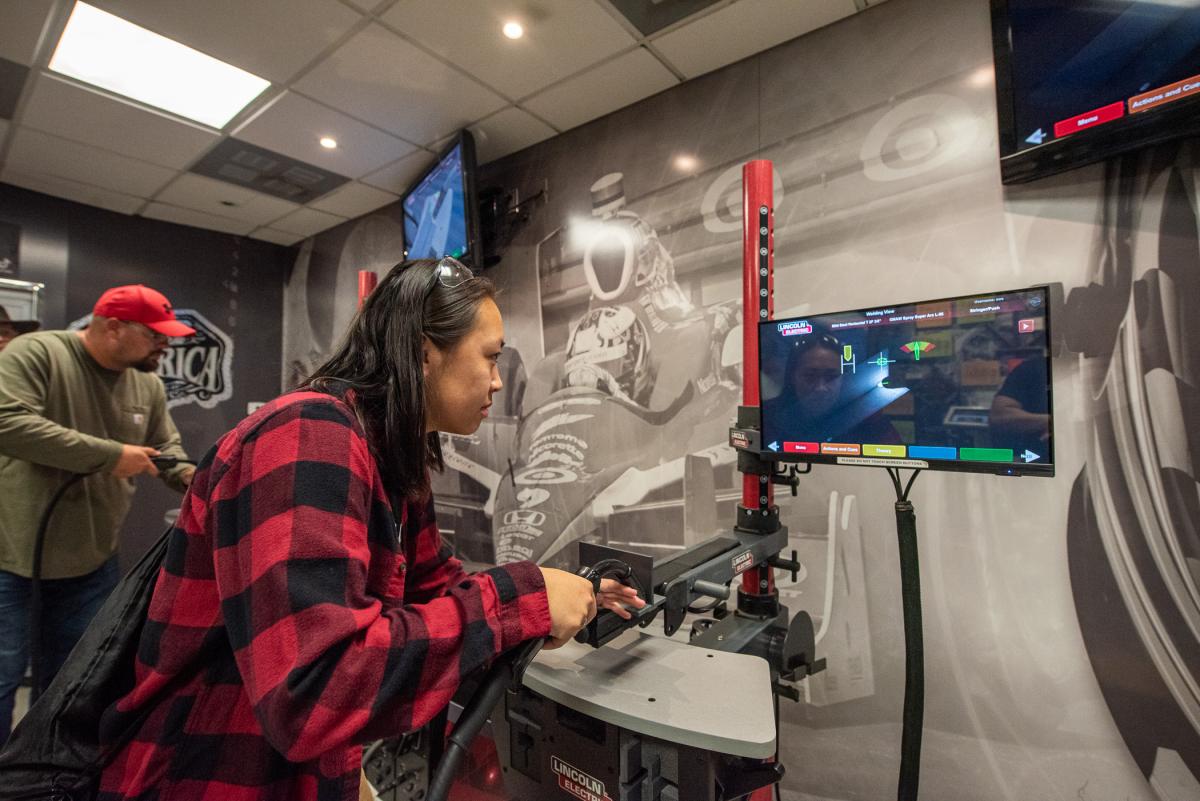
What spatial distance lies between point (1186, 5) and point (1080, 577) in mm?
1468

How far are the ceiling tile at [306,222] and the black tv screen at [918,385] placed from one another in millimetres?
3650

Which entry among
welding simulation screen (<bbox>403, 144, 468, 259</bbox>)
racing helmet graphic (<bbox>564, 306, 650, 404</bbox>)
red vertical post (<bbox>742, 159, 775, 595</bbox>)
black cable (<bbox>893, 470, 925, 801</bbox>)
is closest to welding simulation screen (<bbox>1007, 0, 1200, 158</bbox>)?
red vertical post (<bbox>742, 159, 775, 595</bbox>)

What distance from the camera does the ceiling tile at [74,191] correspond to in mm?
3271

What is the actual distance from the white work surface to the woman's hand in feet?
0.34

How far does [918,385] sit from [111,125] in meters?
3.72

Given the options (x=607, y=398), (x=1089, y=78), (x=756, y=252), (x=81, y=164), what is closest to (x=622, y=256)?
(x=607, y=398)

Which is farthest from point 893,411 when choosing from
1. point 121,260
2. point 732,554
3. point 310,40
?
point 121,260

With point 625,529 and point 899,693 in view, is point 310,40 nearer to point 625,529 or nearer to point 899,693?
point 625,529

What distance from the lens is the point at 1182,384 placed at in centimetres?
144

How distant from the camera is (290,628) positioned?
0.60 m

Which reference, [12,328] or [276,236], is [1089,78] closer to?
[12,328]

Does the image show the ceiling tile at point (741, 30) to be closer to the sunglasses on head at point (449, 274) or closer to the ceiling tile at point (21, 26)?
the sunglasses on head at point (449, 274)

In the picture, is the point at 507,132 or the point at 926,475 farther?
the point at 507,132

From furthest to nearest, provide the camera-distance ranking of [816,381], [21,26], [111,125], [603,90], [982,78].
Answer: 1. [111,125]
2. [603,90]
3. [21,26]
4. [982,78]
5. [816,381]
